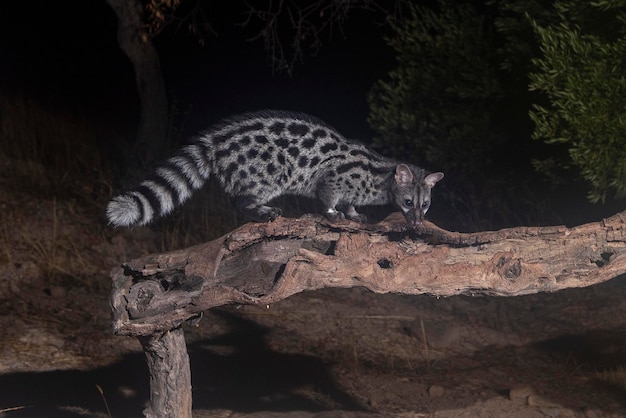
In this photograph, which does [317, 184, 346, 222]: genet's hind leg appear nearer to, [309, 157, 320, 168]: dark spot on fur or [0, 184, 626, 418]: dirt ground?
[309, 157, 320, 168]: dark spot on fur

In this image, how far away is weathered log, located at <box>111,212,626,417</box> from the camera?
458 cm

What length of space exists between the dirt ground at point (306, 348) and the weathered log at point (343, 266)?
4.32ft

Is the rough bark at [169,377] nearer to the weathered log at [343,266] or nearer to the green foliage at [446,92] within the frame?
the weathered log at [343,266]

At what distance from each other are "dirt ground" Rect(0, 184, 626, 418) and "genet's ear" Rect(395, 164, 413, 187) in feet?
4.52

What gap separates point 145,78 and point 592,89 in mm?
4509

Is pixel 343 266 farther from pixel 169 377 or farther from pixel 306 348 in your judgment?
pixel 306 348

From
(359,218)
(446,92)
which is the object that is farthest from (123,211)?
(446,92)

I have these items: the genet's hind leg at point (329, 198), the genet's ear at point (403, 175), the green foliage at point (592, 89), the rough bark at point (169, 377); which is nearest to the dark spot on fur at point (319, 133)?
the genet's hind leg at point (329, 198)

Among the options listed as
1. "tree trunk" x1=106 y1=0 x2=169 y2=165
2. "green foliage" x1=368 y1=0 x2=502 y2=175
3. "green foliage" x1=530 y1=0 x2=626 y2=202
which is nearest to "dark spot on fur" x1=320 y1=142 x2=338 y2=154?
"green foliage" x1=530 y1=0 x2=626 y2=202

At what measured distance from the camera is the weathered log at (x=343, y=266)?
4582 mm

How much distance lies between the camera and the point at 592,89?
21.1 feet

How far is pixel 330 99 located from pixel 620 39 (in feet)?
17.2

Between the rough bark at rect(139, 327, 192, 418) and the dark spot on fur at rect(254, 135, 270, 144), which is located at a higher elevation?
the dark spot on fur at rect(254, 135, 270, 144)

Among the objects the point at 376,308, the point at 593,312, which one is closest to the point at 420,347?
the point at 376,308
